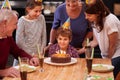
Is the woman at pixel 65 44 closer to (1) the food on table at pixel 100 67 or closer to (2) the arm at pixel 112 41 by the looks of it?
(2) the arm at pixel 112 41

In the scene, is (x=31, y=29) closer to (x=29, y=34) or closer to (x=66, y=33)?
(x=29, y=34)

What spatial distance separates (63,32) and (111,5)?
2367 mm

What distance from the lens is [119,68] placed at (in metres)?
2.94

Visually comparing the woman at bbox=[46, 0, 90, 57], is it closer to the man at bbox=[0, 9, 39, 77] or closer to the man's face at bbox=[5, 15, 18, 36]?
the man at bbox=[0, 9, 39, 77]

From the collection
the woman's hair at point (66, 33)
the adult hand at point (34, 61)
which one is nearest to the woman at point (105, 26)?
the woman's hair at point (66, 33)

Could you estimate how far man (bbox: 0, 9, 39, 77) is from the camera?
2308mm

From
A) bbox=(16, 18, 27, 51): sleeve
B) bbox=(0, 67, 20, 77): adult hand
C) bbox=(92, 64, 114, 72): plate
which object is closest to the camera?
bbox=(0, 67, 20, 77): adult hand

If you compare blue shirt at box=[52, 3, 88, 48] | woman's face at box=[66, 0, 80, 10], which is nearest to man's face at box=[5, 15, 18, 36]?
woman's face at box=[66, 0, 80, 10]

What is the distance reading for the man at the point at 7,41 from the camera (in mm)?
2308

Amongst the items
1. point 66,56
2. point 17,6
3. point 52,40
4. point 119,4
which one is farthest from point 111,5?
point 66,56

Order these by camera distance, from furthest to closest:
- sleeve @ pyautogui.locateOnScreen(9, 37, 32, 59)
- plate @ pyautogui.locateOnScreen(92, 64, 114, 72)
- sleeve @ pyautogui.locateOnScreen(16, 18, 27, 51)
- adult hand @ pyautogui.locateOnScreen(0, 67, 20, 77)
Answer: sleeve @ pyautogui.locateOnScreen(16, 18, 27, 51) → sleeve @ pyautogui.locateOnScreen(9, 37, 32, 59) → plate @ pyautogui.locateOnScreen(92, 64, 114, 72) → adult hand @ pyautogui.locateOnScreen(0, 67, 20, 77)

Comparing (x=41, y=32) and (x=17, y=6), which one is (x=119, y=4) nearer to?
(x=17, y=6)

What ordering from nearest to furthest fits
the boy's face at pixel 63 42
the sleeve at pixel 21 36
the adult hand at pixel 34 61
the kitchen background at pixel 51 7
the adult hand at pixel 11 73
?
the adult hand at pixel 11 73 < the adult hand at pixel 34 61 < the boy's face at pixel 63 42 < the sleeve at pixel 21 36 < the kitchen background at pixel 51 7

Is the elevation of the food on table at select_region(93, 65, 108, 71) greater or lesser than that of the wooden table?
greater
